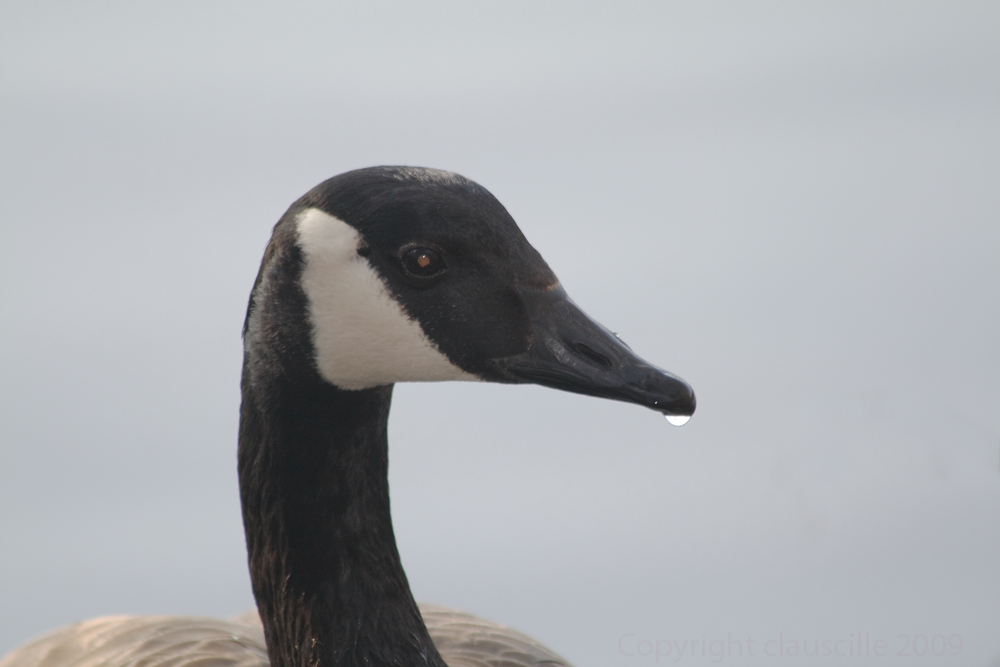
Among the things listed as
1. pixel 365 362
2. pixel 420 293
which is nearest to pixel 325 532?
pixel 365 362

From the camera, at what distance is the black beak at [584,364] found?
1.45 m

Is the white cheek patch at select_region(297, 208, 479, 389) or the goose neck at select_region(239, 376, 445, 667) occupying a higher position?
the white cheek patch at select_region(297, 208, 479, 389)

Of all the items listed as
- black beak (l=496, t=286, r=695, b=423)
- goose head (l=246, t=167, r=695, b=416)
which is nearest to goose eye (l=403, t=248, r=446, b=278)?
goose head (l=246, t=167, r=695, b=416)

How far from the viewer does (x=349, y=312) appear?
Answer: 1.53 m

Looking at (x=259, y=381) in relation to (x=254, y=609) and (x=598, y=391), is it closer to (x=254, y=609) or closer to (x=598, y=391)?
(x=598, y=391)

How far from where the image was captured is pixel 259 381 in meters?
1.64

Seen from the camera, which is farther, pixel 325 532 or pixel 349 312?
pixel 325 532

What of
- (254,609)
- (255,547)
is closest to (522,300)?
(255,547)

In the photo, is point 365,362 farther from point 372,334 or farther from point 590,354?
point 590,354

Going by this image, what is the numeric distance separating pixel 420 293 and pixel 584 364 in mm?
252

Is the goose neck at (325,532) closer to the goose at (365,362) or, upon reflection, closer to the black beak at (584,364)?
the goose at (365,362)

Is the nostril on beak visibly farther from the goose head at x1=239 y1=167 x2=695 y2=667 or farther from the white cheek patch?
the white cheek patch

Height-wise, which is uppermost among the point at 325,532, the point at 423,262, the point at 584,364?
the point at 423,262

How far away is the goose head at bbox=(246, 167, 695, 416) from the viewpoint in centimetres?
150
